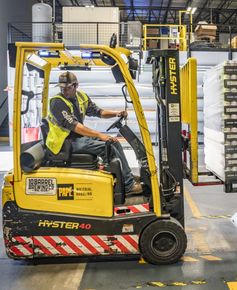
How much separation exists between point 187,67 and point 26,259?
2851mm

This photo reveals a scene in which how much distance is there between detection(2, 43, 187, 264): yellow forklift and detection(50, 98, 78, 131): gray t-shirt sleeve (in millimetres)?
254

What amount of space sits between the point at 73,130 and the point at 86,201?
746 millimetres

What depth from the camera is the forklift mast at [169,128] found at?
4.03 metres

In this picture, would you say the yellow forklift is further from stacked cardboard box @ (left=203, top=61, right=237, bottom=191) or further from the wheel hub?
stacked cardboard box @ (left=203, top=61, right=237, bottom=191)

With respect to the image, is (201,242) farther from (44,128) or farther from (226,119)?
(44,128)

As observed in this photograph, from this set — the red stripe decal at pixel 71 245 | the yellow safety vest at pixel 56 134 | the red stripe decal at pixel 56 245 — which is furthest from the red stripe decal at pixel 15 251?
the yellow safety vest at pixel 56 134

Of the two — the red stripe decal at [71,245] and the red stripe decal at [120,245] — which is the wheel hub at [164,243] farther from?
the red stripe decal at [71,245]

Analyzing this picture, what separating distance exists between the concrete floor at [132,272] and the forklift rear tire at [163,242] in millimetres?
99

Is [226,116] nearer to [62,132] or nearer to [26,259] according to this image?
[62,132]

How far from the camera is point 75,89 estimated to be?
4.14 metres

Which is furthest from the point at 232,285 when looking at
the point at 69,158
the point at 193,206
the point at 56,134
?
the point at 193,206

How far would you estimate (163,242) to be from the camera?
3973mm

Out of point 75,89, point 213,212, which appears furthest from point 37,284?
point 213,212

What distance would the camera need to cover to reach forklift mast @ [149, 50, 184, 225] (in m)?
4.03
